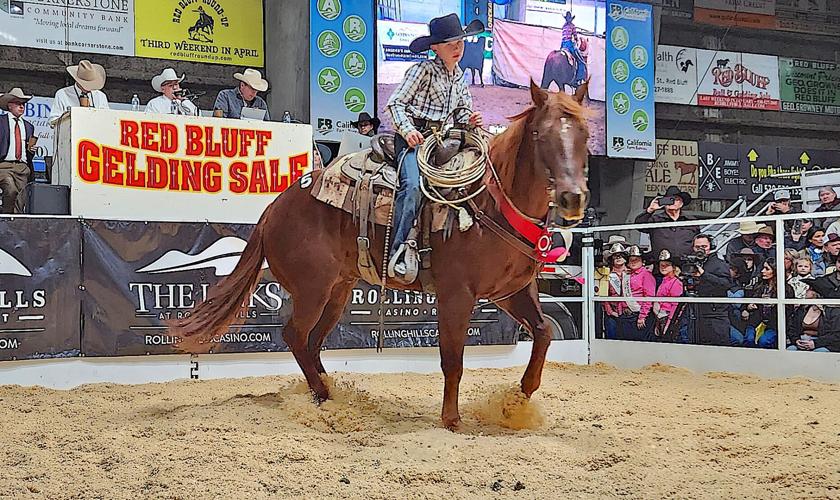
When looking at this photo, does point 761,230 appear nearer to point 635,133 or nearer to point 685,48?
point 635,133

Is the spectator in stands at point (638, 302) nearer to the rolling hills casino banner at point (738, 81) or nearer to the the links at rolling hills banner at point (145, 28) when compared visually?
the the links at rolling hills banner at point (145, 28)

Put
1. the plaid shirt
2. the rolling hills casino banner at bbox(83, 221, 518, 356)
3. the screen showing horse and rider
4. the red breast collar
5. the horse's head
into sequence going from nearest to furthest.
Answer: the horse's head
the red breast collar
the plaid shirt
the rolling hills casino banner at bbox(83, 221, 518, 356)
the screen showing horse and rider

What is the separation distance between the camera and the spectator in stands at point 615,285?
309 inches

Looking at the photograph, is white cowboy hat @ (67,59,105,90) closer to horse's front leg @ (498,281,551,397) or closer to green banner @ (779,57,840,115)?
horse's front leg @ (498,281,551,397)

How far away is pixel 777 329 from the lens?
267 inches

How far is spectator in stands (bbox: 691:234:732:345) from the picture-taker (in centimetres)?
721

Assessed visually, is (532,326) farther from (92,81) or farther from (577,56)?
(577,56)

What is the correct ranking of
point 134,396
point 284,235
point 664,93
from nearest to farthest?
point 284,235, point 134,396, point 664,93

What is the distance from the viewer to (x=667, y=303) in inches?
294

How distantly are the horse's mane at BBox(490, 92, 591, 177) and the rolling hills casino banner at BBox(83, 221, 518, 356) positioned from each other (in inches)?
84.3

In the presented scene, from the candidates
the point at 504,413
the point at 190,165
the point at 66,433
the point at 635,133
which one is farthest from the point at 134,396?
the point at 635,133

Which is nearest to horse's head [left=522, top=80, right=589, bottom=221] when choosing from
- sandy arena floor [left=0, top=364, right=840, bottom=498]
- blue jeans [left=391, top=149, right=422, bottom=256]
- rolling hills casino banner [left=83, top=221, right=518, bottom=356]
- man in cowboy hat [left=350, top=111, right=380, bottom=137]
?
blue jeans [left=391, top=149, right=422, bottom=256]

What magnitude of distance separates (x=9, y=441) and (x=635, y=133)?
1036 centimetres

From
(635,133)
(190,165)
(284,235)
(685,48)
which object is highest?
(685,48)
